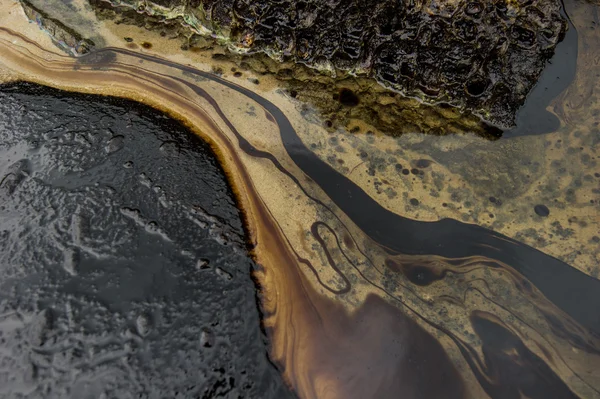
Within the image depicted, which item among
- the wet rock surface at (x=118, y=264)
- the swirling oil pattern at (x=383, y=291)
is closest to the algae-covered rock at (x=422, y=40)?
the swirling oil pattern at (x=383, y=291)

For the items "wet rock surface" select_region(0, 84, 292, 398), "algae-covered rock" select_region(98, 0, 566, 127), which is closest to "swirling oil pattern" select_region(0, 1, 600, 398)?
"wet rock surface" select_region(0, 84, 292, 398)

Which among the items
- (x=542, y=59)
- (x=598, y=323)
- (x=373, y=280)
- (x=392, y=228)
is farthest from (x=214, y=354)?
(x=542, y=59)

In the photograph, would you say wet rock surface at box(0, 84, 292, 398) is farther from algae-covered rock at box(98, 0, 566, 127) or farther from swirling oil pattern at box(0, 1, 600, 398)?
algae-covered rock at box(98, 0, 566, 127)

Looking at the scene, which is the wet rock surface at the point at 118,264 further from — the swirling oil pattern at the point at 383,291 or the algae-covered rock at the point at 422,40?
the algae-covered rock at the point at 422,40

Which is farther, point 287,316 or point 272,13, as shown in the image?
point 272,13

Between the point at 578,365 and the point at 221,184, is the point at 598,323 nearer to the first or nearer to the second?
→ the point at 578,365
